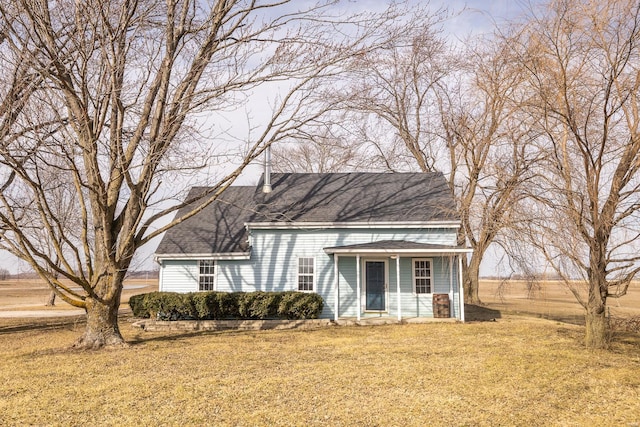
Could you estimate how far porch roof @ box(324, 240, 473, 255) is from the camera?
15436 mm

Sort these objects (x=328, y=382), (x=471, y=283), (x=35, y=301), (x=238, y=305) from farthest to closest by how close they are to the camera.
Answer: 1. (x=35, y=301)
2. (x=471, y=283)
3. (x=238, y=305)
4. (x=328, y=382)

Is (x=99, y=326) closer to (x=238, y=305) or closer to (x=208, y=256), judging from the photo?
(x=238, y=305)

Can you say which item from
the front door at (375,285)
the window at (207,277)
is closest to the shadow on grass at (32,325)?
the window at (207,277)

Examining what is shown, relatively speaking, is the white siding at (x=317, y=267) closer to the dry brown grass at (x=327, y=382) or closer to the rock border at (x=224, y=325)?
the rock border at (x=224, y=325)

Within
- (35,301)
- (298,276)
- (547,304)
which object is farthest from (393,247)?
(35,301)

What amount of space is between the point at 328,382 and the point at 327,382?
0.02m

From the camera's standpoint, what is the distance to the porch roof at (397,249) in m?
15.4

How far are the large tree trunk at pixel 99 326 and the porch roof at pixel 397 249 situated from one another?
A: 744cm

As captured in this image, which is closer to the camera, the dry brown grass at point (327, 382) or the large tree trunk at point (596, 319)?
the dry brown grass at point (327, 382)

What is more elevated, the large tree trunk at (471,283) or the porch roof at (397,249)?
the porch roof at (397,249)

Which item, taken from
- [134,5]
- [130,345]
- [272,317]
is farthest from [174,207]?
[272,317]

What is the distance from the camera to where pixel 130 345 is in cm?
1162

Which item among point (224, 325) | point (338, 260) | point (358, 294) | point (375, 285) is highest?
point (338, 260)

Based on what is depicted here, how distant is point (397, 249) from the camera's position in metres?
15.8
